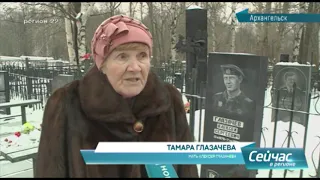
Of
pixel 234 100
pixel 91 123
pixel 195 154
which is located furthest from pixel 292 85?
pixel 91 123

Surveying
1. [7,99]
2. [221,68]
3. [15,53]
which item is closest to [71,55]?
[7,99]

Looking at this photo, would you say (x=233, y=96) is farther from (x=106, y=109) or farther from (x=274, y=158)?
(x=106, y=109)

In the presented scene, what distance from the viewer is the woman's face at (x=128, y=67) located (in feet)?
4.05

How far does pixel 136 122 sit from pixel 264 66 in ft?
6.39

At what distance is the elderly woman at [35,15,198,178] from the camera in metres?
1.26

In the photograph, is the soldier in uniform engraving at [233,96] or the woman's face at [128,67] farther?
the soldier in uniform engraving at [233,96]

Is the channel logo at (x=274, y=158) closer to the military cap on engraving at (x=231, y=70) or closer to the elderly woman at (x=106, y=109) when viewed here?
the elderly woman at (x=106, y=109)

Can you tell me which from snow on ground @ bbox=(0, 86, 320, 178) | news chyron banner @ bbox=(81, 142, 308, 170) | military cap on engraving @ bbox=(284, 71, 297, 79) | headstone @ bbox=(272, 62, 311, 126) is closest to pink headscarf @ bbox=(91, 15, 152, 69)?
news chyron banner @ bbox=(81, 142, 308, 170)

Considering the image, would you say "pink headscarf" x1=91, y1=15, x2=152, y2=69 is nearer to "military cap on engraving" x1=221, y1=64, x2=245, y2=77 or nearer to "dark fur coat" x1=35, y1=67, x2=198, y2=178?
"dark fur coat" x1=35, y1=67, x2=198, y2=178

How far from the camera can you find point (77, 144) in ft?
4.45

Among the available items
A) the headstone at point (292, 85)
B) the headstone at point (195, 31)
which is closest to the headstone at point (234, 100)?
the headstone at point (195, 31)

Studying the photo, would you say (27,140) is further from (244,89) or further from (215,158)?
(215,158)

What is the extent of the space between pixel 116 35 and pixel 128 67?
15 centimetres

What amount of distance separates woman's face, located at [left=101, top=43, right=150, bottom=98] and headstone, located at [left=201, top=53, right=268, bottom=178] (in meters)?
1.89
